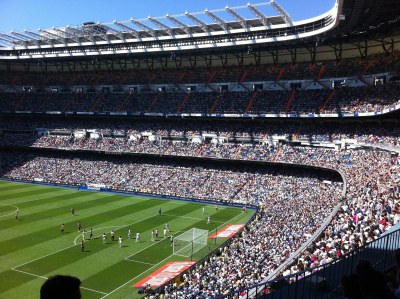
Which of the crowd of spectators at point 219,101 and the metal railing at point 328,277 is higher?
the crowd of spectators at point 219,101

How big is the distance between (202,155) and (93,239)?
24137mm

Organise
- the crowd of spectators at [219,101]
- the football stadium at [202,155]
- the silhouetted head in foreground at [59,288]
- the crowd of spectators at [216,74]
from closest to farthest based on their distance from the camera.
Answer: the silhouetted head in foreground at [59,288], the football stadium at [202,155], the crowd of spectators at [219,101], the crowd of spectators at [216,74]

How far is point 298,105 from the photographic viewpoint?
47656 mm

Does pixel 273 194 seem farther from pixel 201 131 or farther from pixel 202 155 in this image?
pixel 201 131

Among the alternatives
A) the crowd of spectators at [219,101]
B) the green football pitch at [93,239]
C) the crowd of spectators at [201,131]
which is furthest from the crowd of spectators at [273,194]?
the crowd of spectators at [219,101]

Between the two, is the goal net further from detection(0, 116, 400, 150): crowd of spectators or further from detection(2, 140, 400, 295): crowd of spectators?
detection(0, 116, 400, 150): crowd of spectators

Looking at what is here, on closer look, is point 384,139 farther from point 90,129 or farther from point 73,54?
point 73,54

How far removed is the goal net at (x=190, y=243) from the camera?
2712 centimetres

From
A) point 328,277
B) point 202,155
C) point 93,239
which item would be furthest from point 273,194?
point 328,277

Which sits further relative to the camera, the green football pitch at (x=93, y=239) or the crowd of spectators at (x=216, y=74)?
the crowd of spectators at (x=216, y=74)

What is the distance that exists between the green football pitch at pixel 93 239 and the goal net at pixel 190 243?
0.57m

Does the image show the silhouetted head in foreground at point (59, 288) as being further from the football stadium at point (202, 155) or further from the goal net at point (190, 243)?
the goal net at point (190, 243)

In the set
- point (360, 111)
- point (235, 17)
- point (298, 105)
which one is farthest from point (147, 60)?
point (360, 111)

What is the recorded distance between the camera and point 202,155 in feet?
165
